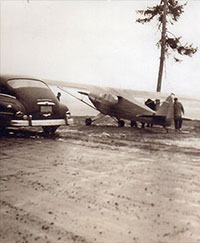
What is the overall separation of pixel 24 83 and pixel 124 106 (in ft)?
16.5

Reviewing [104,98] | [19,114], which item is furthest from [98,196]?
[104,98]

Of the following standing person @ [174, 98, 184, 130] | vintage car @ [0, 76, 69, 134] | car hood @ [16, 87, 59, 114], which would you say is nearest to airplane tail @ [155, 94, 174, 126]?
standing person @ [174, 98, 184, 130]

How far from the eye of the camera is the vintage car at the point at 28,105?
28.5 ft

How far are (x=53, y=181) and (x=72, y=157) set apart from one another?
1.86 m

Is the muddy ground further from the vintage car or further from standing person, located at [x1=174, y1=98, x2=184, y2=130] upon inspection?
standing person, located at [x1=174, y1=98, x2=184, y2=130]

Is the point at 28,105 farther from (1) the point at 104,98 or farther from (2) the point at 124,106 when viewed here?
(1) the point at 104,98

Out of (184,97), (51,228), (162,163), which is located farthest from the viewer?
(184,97)

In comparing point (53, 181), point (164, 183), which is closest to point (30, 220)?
point (53, 181)

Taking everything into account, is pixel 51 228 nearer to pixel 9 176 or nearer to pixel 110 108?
pixel 9 176

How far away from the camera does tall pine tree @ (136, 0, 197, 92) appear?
1753cm

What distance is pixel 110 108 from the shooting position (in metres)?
14.2

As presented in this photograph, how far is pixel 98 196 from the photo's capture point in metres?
4.07

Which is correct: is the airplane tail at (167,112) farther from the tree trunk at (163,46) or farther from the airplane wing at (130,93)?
the tree trunk at (163,46)

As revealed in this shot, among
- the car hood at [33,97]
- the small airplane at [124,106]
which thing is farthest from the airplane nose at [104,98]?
the car hood at [33,97]
